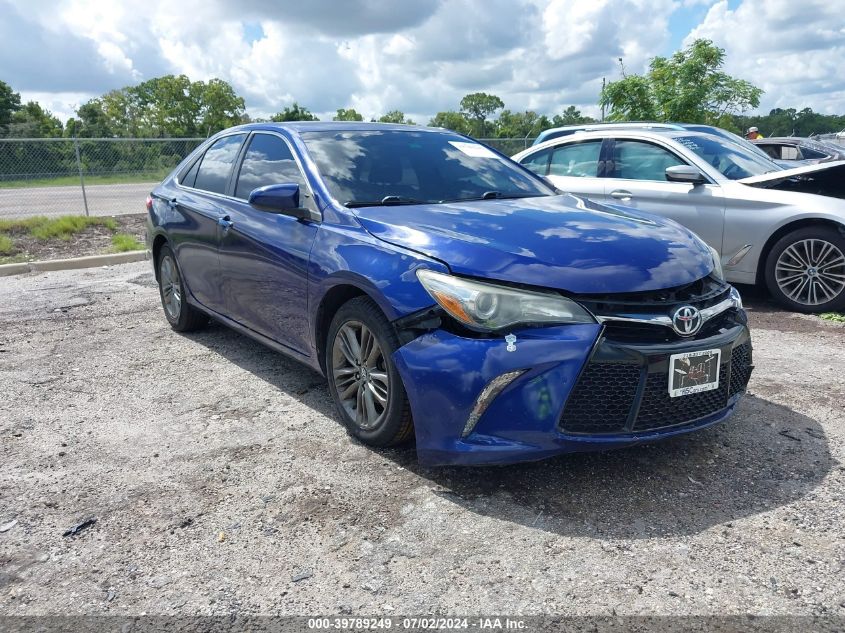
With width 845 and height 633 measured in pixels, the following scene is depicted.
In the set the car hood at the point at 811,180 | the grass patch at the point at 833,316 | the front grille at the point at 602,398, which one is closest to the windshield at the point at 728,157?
the car hood at the point at 811,180

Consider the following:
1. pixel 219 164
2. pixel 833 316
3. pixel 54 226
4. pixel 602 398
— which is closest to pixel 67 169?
pixel 54 226

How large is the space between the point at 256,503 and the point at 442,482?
2.67ft

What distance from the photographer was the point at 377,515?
2971 millimetres

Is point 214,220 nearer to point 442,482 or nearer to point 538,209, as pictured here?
point 538,209

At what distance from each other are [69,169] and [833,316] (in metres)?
13.9

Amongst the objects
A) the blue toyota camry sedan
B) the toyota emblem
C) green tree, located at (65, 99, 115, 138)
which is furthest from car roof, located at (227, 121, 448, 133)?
green tree, located at (65, 99, 115, 138)

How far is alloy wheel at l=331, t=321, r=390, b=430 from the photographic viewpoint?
11.1 ft

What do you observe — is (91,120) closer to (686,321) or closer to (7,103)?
(7,103)

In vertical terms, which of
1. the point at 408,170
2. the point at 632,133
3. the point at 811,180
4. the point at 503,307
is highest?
the point at 632,133

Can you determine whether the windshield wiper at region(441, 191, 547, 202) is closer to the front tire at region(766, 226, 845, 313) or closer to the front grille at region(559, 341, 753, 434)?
the front grille at region(559, 341, 753, 434)

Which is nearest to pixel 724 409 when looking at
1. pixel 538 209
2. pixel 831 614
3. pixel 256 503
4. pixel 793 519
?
pixel 793 519

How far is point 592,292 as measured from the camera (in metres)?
2.93

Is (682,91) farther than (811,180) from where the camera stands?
Yes

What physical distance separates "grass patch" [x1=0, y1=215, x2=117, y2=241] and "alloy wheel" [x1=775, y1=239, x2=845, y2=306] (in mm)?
9881
